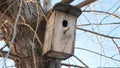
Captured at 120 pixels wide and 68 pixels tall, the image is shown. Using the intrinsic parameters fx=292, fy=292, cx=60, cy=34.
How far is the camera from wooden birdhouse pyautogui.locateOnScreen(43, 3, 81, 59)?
7.77 feet

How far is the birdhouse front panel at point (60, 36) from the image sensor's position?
2.36 metres

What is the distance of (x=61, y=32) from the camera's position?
7.95 feet

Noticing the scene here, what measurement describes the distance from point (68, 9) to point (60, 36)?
0.81 feet

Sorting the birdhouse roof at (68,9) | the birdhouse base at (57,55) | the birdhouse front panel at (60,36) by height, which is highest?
the birdhouse roof at (68,9)

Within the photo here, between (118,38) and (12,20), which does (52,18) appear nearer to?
(12,20)

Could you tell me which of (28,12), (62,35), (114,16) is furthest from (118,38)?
(28,12)

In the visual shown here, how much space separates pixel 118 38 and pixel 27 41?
90 cm

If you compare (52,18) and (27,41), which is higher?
(52,18)

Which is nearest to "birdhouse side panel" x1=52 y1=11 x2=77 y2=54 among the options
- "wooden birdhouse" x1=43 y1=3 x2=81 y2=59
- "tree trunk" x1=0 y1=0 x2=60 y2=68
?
"wooden birdhouse" x1=43 y1=3 x2=81 y2=59

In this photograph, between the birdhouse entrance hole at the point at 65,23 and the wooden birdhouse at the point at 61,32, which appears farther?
the birdhouse entrance hole at the point at 65,23

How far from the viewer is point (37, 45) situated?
8.13 ft

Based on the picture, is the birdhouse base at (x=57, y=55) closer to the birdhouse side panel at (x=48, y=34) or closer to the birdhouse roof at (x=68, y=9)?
the birdhouse side panel at (x=48, y=34)

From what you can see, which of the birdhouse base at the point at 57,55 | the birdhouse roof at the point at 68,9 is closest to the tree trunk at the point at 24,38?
the birdhouse base at the point at 57,55

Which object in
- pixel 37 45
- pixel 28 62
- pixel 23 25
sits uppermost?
pixel 23 25
